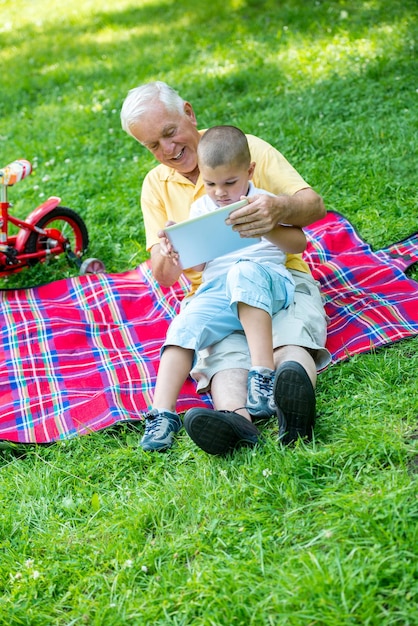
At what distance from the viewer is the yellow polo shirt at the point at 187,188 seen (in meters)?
3.32

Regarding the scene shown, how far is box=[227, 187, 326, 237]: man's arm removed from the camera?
2.89m

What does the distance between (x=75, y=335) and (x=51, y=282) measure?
738mm

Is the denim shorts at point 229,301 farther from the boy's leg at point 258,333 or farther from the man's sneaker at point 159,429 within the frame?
the man's sneaker at point 159,429

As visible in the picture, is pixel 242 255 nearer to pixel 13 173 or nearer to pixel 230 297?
pixel 230 297

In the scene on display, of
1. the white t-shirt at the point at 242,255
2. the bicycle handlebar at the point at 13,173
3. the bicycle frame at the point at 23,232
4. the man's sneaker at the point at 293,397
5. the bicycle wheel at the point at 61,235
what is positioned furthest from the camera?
the bicycle wheel at the point at 61,235

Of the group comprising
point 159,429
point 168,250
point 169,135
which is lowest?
point 159,429

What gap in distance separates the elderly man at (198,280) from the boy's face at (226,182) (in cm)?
16

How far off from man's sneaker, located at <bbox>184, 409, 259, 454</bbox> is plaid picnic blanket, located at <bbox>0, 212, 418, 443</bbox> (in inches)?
24.9

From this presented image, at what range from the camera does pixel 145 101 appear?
3385 mm

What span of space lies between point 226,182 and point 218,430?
1.01 m

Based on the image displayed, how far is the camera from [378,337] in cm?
335

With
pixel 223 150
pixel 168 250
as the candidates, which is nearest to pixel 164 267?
pixel 168 250

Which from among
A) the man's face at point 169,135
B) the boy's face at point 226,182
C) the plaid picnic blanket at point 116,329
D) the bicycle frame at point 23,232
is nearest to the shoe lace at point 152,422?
the plaid picnic blanket at point 116,329

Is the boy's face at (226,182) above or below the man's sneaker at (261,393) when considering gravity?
above
